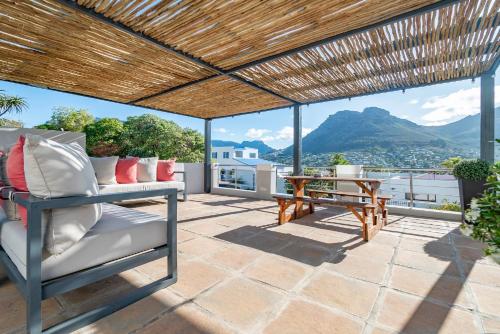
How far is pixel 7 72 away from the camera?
138 inches

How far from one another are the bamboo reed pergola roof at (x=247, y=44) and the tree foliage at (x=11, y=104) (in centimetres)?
404

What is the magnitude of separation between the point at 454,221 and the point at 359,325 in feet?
11.2

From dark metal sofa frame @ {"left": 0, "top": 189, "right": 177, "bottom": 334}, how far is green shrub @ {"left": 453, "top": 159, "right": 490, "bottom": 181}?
3771 millimetres

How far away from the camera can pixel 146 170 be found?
472cm

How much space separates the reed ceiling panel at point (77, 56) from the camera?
2.28 m

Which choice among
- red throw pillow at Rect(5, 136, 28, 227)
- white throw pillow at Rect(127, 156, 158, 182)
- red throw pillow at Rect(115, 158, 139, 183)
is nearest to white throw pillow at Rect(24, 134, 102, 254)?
red throw pillow at Rect(5, 136, 28, 227)

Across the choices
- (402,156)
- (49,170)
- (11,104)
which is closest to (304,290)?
(49,170)

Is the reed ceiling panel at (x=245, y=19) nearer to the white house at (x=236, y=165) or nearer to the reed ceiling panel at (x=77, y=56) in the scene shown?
the reed ceiling panel at (x=77, y=56)

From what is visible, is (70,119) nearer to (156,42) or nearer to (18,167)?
(156,42)

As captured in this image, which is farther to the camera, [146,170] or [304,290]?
[146,170]

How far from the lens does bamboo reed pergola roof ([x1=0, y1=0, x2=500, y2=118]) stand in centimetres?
216

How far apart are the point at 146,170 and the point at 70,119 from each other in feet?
45.6

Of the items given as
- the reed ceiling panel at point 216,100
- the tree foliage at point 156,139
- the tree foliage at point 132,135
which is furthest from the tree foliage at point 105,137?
the reed ceiling panel at point 216,100

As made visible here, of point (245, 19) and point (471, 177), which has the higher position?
point (245, 19)
